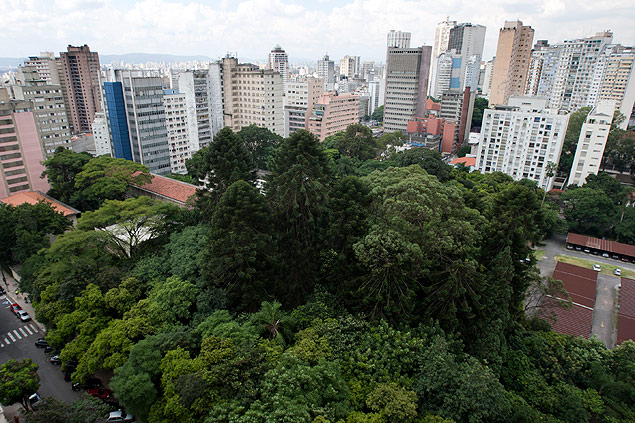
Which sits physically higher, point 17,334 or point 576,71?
point 576,71

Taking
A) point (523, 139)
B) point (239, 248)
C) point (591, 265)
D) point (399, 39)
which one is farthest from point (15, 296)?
point (399, 39)

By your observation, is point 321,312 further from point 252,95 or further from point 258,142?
point 252,95

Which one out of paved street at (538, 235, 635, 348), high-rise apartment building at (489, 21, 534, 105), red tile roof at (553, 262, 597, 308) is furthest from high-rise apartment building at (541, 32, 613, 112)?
red tile roof at (553, 262, 597, 308)

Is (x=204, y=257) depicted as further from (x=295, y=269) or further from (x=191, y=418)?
(x=191, y=418)

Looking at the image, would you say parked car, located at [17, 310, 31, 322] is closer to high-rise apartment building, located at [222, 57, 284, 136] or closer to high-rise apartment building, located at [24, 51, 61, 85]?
high-rise apartment building, located at [222, 57, 284, 136]

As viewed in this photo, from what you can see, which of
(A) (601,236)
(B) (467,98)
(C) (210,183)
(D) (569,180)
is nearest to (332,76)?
(B) (467,98)
